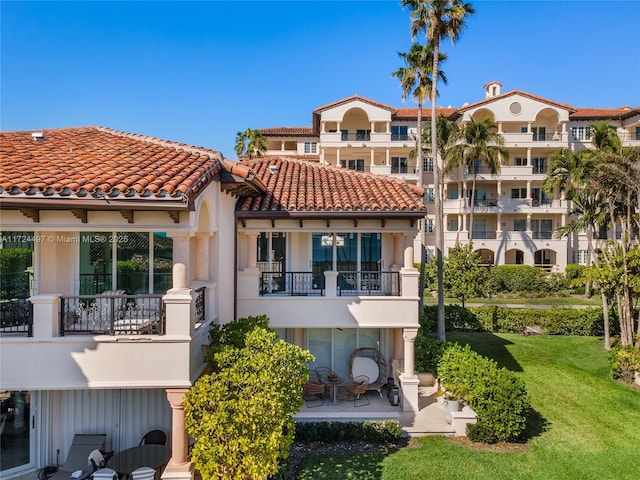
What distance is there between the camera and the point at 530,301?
33.6 meters

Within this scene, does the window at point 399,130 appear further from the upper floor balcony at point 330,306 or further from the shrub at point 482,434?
the shrub at point 482,434

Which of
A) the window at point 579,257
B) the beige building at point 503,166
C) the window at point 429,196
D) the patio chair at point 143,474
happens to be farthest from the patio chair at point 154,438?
the window at point 579,257

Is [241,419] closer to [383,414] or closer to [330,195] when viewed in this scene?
[383,414]

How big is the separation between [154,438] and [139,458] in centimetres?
73

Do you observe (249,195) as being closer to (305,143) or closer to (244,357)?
(244,357)

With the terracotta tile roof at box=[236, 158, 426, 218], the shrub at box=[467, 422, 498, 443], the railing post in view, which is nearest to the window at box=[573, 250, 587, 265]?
the terracotta tile roof at box=[236, 158, 426, 218]

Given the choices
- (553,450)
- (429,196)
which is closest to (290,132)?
(429,196)

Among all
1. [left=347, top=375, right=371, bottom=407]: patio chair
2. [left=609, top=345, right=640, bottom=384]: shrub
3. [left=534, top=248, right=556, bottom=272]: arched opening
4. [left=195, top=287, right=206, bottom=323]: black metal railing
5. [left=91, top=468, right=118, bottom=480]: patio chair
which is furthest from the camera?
[left=534, top=248, right=556, bottom=272]: arched opening

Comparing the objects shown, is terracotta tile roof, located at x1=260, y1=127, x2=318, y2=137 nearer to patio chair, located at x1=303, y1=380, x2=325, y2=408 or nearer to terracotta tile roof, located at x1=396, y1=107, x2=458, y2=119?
terracotta tile roof, located at x1=396, y1=107, x2=458, y2=119

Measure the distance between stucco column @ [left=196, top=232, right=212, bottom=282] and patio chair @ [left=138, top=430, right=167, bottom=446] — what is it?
415 centimetres

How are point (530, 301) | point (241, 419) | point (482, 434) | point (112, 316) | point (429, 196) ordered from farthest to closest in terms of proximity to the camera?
point (429, 196)
point (530, 301)
point (482, 434)
point (112, 316)
point (241, 419)

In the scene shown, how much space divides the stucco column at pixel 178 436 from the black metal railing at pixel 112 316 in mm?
1316

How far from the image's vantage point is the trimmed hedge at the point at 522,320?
22.2 m

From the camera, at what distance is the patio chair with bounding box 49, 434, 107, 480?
880cm
